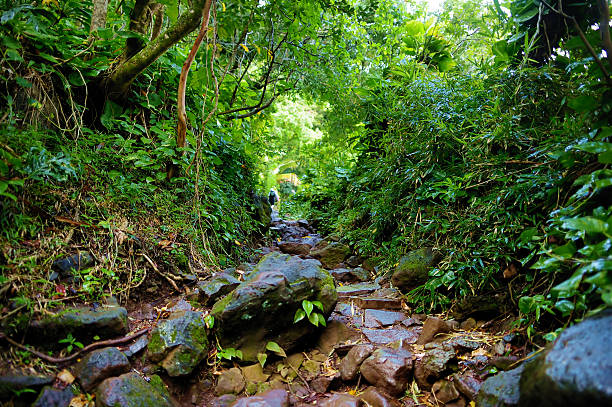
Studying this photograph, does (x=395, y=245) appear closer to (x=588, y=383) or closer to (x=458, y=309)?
(x=458, y=309)

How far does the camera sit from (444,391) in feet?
6.14

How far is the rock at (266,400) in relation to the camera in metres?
1.86

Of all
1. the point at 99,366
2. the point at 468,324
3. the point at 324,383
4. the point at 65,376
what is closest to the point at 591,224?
the point at 468,324

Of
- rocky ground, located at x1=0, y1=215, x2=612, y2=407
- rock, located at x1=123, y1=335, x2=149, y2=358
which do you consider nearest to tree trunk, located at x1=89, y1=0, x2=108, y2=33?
rocky ground, located at x1=0, y1=215, x2=612, y2=407

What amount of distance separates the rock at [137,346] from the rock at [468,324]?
2318mm

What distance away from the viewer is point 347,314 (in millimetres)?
2951

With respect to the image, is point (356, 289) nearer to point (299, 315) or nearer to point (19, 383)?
point (299, 315)

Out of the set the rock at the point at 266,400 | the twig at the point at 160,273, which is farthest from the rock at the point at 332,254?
the rock at the point at 266,400

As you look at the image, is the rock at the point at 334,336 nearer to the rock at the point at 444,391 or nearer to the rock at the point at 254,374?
the rock at the point at 254,374

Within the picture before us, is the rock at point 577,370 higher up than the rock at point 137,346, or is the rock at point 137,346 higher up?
the rock at point 577,370

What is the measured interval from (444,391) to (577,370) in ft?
3.37

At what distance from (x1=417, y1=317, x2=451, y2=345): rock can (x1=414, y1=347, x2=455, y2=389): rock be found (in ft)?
0.86

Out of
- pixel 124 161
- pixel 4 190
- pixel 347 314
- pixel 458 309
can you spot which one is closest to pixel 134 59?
pixel 124 161

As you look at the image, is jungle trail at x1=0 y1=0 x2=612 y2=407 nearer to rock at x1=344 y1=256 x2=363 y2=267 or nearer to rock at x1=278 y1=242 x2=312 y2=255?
rock at x1=344 y1=256 x2=363 y2=267
